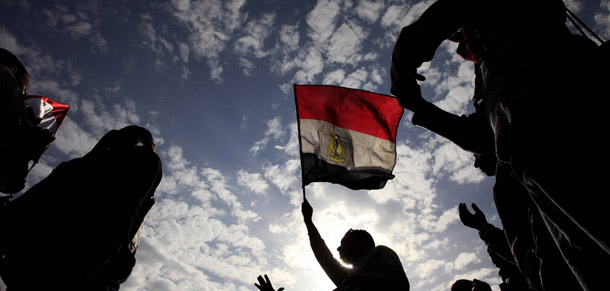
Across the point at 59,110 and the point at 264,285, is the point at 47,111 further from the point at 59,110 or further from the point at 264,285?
the point at 264,285

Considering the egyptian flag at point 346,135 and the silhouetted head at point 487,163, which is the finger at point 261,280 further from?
the silhouetted head at point 487,163

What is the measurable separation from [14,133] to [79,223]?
148 centimetres

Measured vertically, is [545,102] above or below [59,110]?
below

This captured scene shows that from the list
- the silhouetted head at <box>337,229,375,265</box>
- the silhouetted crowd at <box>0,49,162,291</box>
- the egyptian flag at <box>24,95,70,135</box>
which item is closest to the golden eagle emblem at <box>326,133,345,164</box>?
the silhouetted head at <box>337,229,375,265</box>

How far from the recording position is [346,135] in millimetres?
5590

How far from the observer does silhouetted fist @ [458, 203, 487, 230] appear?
3915 millimetres

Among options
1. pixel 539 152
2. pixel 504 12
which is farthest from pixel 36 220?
pixel 504 12

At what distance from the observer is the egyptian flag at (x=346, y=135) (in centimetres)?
531

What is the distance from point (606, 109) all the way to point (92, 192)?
307cm

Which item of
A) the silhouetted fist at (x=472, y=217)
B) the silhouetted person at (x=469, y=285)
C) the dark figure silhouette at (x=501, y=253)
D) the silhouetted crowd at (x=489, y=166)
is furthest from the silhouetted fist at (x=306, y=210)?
the silhouetted person at (x=469, y=285)

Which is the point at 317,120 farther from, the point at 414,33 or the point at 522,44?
the point at 522,44

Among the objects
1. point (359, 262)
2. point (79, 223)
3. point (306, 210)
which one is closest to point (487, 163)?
point (359, 262)

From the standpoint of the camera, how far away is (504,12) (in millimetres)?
1912

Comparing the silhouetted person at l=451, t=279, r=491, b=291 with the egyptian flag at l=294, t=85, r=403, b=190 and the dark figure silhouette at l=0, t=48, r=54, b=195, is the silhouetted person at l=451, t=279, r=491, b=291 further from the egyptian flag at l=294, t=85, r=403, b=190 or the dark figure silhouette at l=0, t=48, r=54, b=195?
the dark figure silhouette at l=0, t=48, r=54, b=195
